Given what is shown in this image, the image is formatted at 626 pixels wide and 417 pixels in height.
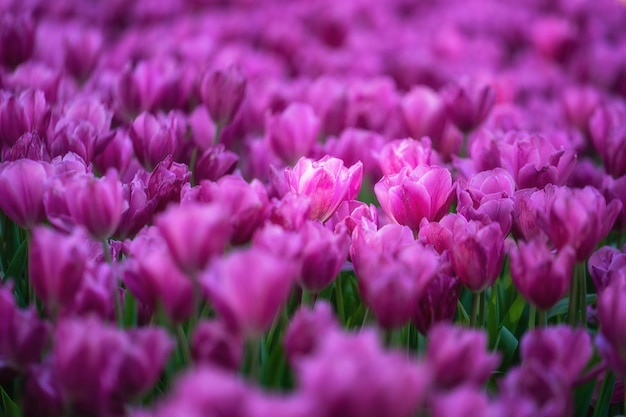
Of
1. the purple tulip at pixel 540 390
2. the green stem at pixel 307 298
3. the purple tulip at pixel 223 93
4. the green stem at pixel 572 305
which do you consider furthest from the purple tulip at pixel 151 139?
the purple tulip at pixel 540 390

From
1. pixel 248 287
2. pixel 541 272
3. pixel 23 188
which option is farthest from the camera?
pixel 23 188

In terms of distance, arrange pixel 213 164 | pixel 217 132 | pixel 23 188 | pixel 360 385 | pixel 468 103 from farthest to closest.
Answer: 1. pixel 468 103
2. pixel 217 132
3. pixel 213 164
4. pixel 23 188
5. pixel 360 385

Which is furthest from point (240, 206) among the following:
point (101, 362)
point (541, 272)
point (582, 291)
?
point (582, 291)

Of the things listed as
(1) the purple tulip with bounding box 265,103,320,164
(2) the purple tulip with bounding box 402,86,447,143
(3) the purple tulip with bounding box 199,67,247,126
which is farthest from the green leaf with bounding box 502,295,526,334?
(3) the purple tulip with bounding box 199,67,247,126

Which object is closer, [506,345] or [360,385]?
[360,385]

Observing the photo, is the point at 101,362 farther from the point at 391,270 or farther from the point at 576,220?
the point at 576,220

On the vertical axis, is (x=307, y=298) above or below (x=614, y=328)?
below

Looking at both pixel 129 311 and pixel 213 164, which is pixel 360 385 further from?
pixel 213 164

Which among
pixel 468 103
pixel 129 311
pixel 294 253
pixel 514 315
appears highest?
pixel 294 253

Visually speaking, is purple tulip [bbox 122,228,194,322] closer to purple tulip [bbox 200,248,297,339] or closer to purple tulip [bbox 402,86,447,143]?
purple tulip [bbox 200,248,297,339]
